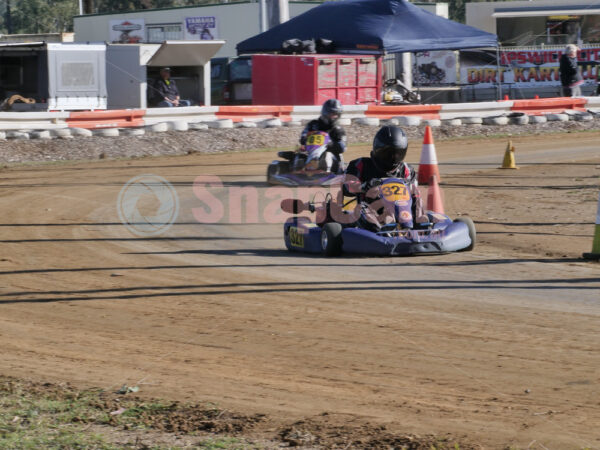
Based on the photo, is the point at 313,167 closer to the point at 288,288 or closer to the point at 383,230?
the point at 383,230

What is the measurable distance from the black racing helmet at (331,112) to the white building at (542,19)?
28.1 meters

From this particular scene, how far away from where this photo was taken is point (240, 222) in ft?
38.5

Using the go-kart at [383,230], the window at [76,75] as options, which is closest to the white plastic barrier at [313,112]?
the window at [76,75]

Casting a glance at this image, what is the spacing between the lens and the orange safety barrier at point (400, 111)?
23.2 m

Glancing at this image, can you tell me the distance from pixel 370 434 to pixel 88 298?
11.9 ft

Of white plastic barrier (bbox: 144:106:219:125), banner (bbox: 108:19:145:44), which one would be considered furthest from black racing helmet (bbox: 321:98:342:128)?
banner (bbox: 108:19:145:44)

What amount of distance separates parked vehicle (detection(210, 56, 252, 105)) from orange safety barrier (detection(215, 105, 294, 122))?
342 inches

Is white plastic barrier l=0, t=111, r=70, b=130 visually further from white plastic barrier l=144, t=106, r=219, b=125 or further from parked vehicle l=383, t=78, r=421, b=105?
parked vehicle l=383, t=78, r=421, b=105

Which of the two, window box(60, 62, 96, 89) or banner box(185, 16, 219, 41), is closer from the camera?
window box(60, 62, 96, 89)

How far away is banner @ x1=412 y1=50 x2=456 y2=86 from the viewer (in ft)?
117

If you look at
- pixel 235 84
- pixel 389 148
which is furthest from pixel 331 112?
pixel 235 84

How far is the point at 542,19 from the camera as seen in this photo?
43.0 meters

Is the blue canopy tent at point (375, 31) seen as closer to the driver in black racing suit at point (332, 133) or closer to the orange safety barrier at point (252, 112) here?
the orange safety barrier at point (252, 112)

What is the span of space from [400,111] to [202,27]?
2782 cm
